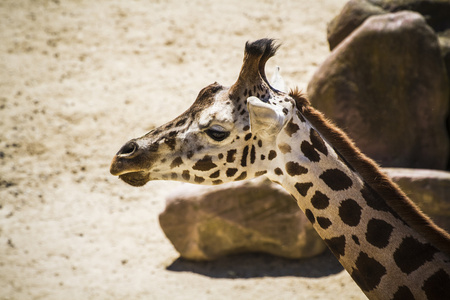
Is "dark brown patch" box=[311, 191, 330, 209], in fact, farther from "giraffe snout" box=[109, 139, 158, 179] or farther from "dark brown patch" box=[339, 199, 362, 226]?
"giraffe snout" box=[109, 139, 158, 179]

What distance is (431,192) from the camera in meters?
4.60

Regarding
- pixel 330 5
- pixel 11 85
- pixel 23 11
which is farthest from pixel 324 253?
pixel 23 11

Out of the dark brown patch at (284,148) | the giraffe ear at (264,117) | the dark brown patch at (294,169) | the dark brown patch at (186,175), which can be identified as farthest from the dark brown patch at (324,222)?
the dark brown patch at (186,175)

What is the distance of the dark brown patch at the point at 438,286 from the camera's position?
2309mm

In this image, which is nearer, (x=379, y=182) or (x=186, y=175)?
(x=379, y=182)

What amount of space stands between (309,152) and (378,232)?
0.56 m

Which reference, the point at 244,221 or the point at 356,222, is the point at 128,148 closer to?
the point at 356,222

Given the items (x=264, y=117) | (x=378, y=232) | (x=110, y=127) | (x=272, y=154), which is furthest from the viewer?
(x=110, y=127)

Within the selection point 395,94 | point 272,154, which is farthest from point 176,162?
point 395,94

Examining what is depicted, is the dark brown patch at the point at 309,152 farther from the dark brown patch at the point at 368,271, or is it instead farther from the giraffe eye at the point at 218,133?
the dark brown patch at the point at 368,271

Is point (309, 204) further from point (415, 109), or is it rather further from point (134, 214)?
point (134, 214)

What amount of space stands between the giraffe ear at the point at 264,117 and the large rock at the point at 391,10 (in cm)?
427

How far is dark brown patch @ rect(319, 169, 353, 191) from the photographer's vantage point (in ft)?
8.28

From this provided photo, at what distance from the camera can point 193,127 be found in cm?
276
